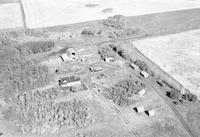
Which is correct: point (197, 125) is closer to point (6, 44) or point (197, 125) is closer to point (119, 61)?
point (119, 61)

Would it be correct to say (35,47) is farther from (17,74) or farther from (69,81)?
(69,81)

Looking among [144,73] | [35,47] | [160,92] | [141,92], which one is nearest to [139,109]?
[141,92]

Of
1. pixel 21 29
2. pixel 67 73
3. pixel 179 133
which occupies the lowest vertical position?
pixel 179 133

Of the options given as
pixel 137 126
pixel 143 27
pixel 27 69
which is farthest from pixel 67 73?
pixel 143 27

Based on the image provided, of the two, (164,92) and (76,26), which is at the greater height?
(76,26)

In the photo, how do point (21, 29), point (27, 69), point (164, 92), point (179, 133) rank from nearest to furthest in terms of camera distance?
point (179, 133) < point (164, 92) < point (27, 69) < point (21, 29)

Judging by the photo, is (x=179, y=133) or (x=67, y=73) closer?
(x=179, y=133)

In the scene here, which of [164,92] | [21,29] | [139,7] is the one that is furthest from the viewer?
[139,7]

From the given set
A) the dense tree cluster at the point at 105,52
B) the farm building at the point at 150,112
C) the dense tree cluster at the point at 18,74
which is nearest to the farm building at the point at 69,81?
the dense tree cluster at the point at 18,74
